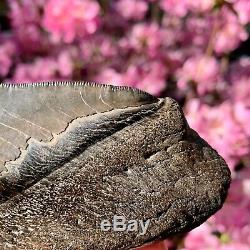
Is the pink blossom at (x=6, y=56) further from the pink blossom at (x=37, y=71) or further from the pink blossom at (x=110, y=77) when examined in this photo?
the pink blossom at (x=110, y=77)

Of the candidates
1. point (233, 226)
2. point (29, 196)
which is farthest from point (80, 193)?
point (233, 226)

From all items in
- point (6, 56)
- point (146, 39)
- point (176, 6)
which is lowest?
point (6, 56)

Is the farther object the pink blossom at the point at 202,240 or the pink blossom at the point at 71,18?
the pink blossom at the point at 71,18

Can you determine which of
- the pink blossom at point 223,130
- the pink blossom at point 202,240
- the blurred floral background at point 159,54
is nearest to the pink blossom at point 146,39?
the blurred floral background at point 159,54

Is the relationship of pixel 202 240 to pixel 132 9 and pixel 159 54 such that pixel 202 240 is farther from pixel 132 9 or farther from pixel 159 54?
pixel 132 9

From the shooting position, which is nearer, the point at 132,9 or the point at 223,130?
the point at 223,130

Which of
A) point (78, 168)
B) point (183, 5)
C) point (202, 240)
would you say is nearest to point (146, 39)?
point (183, 5)

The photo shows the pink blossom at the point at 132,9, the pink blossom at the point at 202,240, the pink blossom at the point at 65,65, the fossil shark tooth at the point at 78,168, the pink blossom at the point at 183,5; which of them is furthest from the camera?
the pink blossom at the point at 132,9
